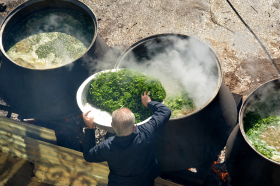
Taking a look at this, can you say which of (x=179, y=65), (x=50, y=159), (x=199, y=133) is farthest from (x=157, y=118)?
(x=50, y=159)

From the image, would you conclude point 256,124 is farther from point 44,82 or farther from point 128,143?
point 44,82

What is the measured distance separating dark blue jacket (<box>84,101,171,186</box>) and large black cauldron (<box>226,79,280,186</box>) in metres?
0.95

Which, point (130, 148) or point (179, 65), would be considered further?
point (179, 65)

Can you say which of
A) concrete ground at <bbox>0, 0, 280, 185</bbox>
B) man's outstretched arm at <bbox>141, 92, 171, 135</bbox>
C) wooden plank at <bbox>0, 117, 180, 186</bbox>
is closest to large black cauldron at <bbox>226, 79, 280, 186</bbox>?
man's outstretched arm at <bbox>141, 92, 171, 135</bbox>

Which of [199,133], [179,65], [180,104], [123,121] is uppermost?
[123,121]

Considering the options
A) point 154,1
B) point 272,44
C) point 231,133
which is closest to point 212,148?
point 231,133

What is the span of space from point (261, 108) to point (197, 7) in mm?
4075

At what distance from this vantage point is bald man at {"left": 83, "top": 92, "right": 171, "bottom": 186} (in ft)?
7.41

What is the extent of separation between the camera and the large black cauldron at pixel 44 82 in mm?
2924

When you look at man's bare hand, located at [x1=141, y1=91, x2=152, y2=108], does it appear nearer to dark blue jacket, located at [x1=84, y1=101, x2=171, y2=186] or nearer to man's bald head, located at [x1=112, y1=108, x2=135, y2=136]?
dark blue jacket, located at [x1=84, y1=101, x2=171, y2=186]

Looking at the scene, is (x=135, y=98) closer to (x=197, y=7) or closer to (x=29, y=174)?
(x=29, y=174)

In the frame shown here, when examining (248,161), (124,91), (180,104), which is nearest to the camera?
(248,161)

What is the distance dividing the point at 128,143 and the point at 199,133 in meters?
0.91

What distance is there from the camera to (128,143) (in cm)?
236
